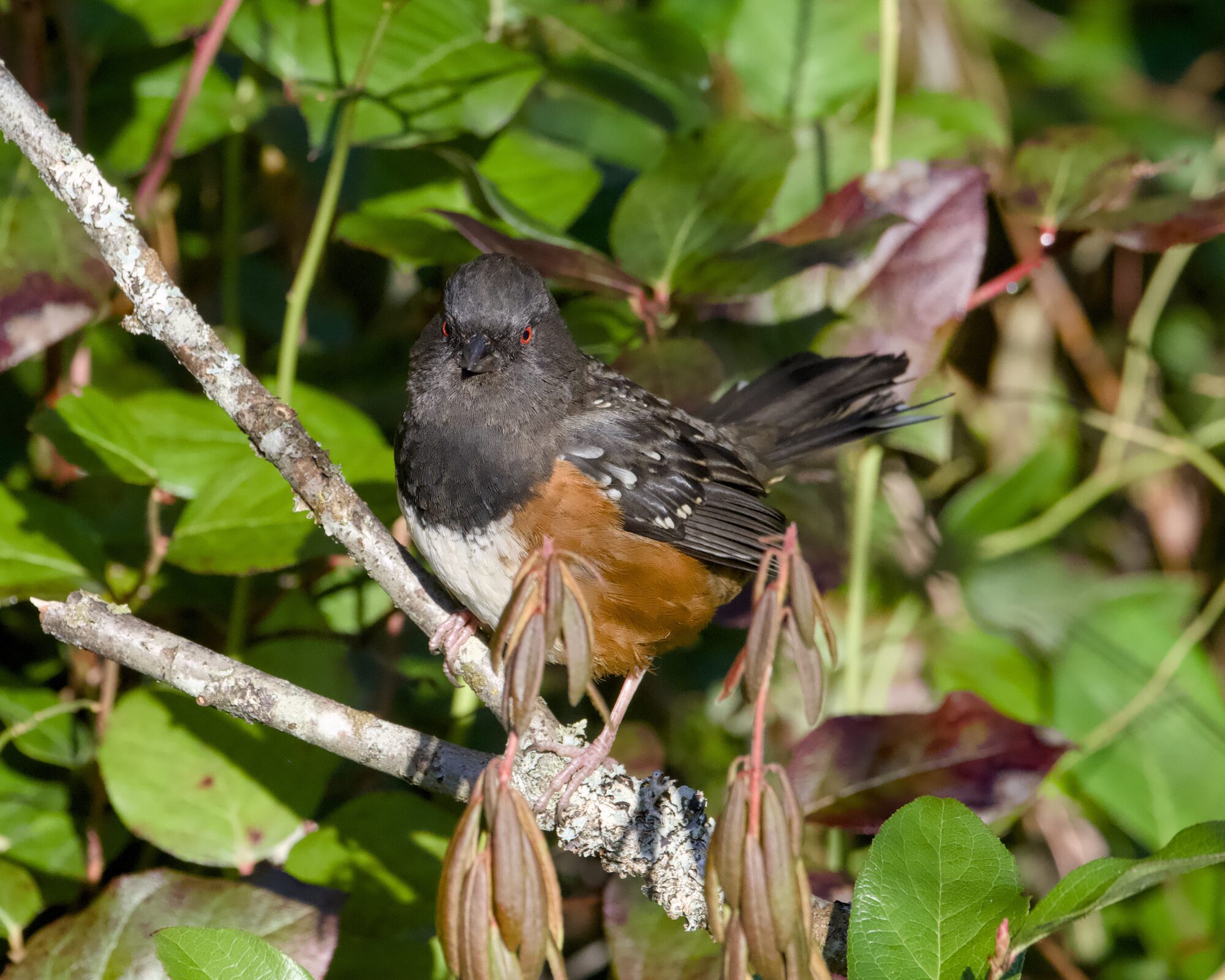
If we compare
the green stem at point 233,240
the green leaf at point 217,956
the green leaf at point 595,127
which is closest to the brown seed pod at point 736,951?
the green leaf at point 217,956

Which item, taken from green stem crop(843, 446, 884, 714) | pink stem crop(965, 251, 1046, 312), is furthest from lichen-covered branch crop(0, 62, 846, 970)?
pink stem crop(965, 251, 1046, 312)

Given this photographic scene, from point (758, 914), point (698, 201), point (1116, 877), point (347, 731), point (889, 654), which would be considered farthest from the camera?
point (889, 654)

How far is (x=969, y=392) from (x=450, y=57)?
1.98m

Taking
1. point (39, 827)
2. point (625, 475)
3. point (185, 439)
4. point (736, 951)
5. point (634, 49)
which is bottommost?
point (39, 827)

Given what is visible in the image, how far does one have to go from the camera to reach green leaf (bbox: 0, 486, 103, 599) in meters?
1.95

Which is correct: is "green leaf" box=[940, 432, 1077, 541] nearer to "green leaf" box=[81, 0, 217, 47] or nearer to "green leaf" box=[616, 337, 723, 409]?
"green leaf" box=[616, 337, 723, 409]

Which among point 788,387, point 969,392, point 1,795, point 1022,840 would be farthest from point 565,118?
point 1022,840

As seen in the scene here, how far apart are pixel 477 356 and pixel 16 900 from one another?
1275 mm

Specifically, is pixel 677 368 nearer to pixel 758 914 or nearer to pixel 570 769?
pixel 570 769

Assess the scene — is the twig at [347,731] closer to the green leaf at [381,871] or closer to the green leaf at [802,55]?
the green leaf at [381,871]

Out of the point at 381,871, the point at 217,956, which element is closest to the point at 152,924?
the point at 381,871

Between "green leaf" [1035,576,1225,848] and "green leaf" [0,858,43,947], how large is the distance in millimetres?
2191

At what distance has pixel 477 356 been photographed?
2.25 m

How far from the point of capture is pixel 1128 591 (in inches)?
117
